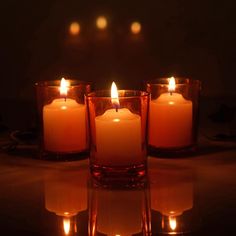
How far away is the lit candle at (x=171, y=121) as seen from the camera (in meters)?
0.99

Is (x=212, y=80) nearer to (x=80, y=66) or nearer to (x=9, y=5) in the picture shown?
(x=80, y=66)

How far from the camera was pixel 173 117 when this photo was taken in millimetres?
989

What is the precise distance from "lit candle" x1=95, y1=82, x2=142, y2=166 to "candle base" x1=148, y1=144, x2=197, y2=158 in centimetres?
16

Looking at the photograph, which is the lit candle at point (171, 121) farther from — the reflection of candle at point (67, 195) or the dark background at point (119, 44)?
the dark background at point (119, 44)

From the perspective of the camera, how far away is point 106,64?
1.42m

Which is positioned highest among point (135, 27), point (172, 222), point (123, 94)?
point (135, 27)

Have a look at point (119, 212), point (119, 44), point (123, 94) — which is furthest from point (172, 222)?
point (119, 44)

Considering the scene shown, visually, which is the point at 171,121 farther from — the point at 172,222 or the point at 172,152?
the point at 172,222

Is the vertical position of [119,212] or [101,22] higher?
[101,22]

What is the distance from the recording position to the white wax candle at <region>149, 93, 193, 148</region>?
3.25 feet

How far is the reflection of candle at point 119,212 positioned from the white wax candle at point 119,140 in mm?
57

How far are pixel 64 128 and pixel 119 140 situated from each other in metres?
0.18

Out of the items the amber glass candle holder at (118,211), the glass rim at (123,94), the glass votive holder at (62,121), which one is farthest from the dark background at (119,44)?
the amber glass candle holder at (118,211)

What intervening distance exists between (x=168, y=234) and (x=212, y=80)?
85 centimetres
